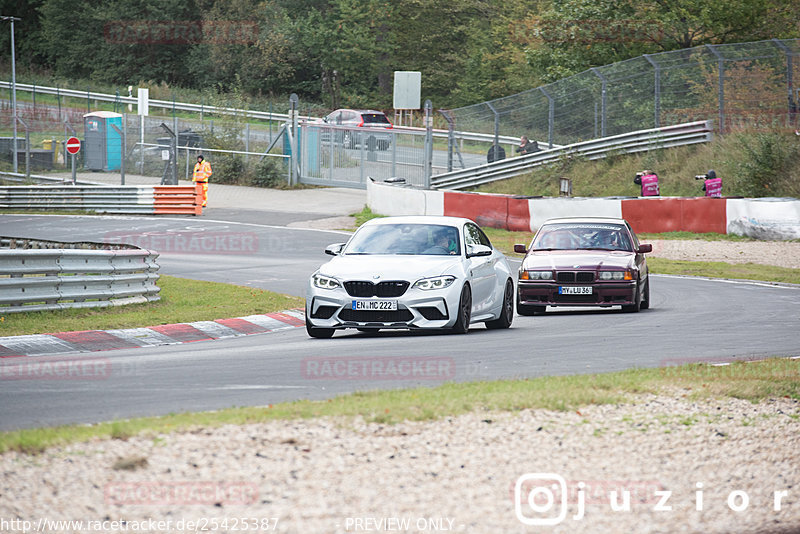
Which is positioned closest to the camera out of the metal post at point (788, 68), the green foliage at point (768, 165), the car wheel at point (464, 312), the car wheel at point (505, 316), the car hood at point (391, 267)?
the car hood at point (391, 267)

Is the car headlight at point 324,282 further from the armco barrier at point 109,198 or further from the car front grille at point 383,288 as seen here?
the armco barrier at point 109,198

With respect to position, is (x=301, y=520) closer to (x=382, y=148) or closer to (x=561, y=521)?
(x=561, y=521)

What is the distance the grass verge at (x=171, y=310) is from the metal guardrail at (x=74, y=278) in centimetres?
17

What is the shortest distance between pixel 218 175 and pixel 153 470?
139 feet

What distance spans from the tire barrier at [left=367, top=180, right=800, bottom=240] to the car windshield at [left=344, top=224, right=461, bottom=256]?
1548 cm

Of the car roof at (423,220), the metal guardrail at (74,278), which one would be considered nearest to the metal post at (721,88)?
the car roof at (423,220)

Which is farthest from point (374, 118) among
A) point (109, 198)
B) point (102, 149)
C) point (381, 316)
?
point (381, 316)

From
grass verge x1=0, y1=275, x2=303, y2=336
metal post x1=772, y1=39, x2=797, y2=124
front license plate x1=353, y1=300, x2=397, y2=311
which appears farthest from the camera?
metal post x1=772, y1=39, x2=797, y2=124

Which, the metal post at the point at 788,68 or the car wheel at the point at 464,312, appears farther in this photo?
the metal post at the point at 788,68

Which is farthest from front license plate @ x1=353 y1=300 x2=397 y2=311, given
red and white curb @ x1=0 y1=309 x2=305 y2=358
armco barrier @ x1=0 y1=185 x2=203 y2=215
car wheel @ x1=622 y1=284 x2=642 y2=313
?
armco barrier @ x1=0 y1=185 x2=203 y2=215

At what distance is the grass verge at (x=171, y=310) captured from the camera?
13789mm

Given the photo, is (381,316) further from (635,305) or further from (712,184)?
(712,184)

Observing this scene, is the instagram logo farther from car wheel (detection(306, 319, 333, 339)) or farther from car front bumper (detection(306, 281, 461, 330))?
car wheel (detection(306, 319, 333, 339))

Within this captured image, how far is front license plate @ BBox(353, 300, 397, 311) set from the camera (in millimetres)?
13078
